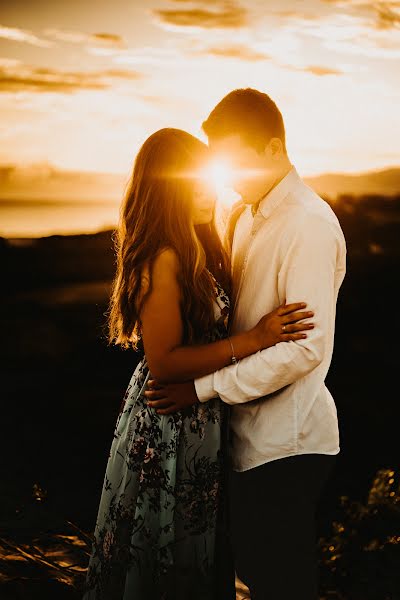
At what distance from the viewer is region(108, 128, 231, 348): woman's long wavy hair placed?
1928 mm

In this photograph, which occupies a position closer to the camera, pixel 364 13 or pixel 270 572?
pixel 270 572

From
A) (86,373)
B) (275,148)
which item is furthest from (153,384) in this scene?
(86,373)

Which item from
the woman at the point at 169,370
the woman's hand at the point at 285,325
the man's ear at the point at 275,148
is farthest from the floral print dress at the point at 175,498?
the man's ear at the point at 275,148

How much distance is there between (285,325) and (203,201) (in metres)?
0.46

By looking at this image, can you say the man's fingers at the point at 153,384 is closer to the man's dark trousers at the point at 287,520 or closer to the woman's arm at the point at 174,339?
the woman's arm at the point at 174,339

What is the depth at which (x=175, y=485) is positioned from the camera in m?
2.03

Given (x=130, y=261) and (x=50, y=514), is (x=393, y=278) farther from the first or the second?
(x=130, y=261)

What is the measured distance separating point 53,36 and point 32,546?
281 centimetres

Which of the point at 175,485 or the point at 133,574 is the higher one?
the point at 175,485

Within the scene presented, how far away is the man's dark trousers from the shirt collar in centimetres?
76

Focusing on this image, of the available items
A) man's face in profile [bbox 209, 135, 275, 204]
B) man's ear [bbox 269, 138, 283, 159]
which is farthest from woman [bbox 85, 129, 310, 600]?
man's ear [bbox 269, 138, 283, 159]

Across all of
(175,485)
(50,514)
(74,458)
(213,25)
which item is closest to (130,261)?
(175,485)

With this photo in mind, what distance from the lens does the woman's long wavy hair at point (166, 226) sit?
1.93 meters

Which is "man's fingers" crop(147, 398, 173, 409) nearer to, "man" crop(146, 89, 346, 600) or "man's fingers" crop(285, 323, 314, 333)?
"man" crop(146, 89, 346, 600)
